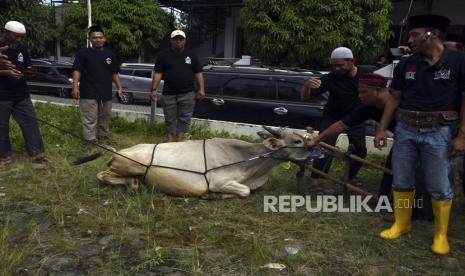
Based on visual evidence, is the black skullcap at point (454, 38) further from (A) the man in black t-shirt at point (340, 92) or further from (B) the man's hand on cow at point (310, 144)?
(B) the man's hand on cow at point (310, 144)

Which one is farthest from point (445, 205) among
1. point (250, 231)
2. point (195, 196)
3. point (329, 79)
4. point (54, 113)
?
point (54, 113)

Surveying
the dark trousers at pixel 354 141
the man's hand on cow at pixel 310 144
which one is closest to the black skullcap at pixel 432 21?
the man's hand on cow at pixel 310 144

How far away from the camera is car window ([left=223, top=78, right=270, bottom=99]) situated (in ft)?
24.5

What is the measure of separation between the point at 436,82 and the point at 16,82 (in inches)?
185

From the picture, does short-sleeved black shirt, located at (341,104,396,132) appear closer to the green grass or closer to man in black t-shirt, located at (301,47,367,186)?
man in black t-shirt, located at (301,47,367,186)

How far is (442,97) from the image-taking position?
329 centimetres

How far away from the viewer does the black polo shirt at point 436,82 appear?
3.24 metres

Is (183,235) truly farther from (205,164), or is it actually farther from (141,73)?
(141,73)

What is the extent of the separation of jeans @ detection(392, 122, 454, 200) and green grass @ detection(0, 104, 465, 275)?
509mm

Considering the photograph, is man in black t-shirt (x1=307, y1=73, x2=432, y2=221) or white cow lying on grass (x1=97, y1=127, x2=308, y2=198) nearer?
man in black t-shirt (x1=307, y1=73, x2=432, y2=221)

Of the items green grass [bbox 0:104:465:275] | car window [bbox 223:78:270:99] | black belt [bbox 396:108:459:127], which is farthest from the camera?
car window [bbox 223:78:270:99]

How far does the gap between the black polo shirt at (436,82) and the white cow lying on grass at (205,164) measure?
1260mm

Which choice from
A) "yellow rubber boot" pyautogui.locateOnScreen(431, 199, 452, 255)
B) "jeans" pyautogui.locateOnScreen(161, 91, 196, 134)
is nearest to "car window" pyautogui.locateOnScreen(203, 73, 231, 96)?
"jeans" pyautogui.locateOnScreen(161, 91, 196, 134)

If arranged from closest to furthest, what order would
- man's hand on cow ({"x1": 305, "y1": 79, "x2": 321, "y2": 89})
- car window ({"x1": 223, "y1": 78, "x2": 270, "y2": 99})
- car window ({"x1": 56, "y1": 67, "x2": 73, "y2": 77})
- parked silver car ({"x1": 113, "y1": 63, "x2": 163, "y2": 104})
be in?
1. man's hand on cow ({"x1": 305, "y1": 79, "x2": 321, "y2": 89})
2. car window ({"x1": 223, "y1": 78, "x2": 270, "y2": 99})
3. parked silver car ({"x1": 113, "y1": 63, "x2": 163, "y2": 104})
4. car window ({"x1": 56, "y1": 67, "x2": 73, "y2": 77})
